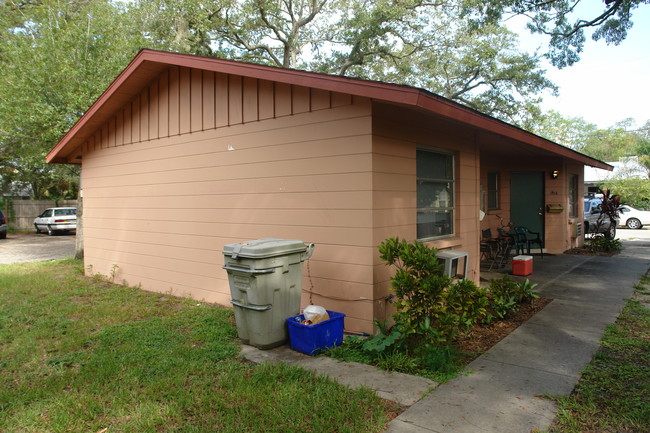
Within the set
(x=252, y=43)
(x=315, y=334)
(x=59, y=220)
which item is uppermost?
(x=252, y=43)

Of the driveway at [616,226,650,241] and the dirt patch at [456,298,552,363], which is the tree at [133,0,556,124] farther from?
the dirt patch at [456,298,552,363]

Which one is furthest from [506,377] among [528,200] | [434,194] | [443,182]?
[528,200]

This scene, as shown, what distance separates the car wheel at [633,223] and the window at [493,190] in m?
15.7

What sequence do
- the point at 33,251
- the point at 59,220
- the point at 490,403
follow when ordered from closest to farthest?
1. the point at 490,403
2. the point at 33,251
3. the point at 59,220

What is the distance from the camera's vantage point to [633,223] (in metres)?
22.4

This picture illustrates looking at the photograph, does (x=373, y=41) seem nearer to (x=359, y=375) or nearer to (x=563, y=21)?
(x=563, y=21)

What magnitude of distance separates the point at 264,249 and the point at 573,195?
11647 mm

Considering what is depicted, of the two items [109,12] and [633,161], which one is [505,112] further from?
[109,12]

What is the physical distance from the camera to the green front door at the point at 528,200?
1159 cm

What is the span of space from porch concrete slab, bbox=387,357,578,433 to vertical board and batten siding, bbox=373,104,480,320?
4.65 ft

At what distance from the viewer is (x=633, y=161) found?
89.0ft

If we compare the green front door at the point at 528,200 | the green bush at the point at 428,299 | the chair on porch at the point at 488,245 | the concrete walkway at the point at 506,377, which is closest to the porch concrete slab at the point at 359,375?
the concrete walkway at the point at 506,377

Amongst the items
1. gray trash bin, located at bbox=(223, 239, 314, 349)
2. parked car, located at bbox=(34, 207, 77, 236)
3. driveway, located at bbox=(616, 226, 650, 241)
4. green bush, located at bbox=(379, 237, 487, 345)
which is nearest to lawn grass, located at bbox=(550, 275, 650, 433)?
green bush, located at bbox=(379, 237, 487, 345)

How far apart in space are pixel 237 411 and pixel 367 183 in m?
2.64
